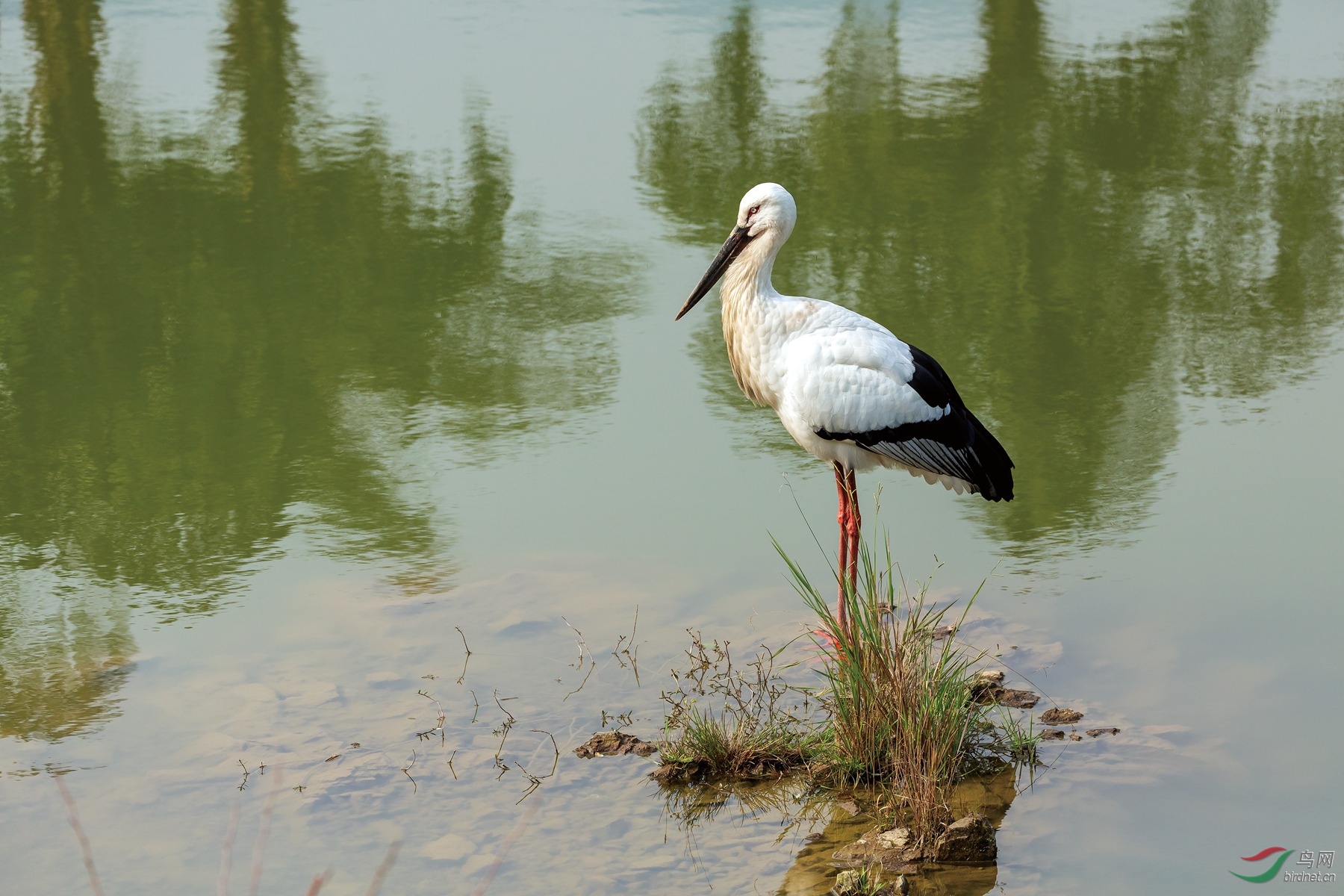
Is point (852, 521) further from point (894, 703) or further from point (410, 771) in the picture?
point (410, 771)

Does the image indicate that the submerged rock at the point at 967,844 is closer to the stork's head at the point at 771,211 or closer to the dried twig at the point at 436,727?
the dried twig at the point at 436,727

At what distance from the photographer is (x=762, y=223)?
5.54 meters

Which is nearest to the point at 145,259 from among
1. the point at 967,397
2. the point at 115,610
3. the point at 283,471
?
the point at 283,471

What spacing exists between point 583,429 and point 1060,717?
3.04 meters

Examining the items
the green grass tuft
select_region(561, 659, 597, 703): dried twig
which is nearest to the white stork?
the green grass tuft

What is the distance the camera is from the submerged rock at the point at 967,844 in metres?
3.97

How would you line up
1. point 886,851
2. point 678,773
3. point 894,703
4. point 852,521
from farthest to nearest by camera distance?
point 852,521 → point 678,773 → point 894,703 → point 886,851

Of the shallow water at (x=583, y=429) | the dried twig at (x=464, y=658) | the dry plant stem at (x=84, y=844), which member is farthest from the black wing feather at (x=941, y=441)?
the dry plant stem at (x=84, y=844)

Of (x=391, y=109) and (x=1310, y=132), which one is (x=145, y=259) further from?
(x=1310, y=132)

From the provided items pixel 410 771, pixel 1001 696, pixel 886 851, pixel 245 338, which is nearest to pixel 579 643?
pixel 410 771

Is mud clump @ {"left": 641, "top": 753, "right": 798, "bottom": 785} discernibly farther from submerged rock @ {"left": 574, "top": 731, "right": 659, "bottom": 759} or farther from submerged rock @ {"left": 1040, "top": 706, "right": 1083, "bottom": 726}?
submerged rock @ {"left": 1040, "top": 706, "right": 1083, "bottom": 726}

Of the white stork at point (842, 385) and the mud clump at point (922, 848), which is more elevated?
the white stork at point (842, 385)

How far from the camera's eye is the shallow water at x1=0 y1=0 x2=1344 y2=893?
438cm

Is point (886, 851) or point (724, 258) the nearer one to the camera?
point (886, 851)
